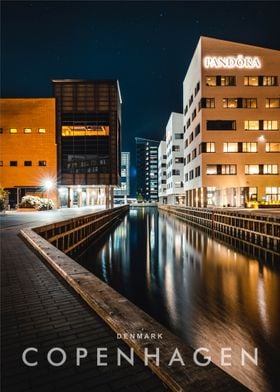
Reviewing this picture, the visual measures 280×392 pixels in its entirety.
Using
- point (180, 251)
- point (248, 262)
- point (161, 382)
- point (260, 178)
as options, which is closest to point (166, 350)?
point (161, 382)

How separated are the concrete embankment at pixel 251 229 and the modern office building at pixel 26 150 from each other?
2816 centimetres

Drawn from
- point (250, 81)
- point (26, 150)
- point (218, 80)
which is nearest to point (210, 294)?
point (26, 150)

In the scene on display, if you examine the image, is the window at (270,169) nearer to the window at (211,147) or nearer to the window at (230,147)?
the window at (230,147)

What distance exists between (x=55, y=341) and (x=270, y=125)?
53.6 meters

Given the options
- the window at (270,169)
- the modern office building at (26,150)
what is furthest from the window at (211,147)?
the modern office building at (26,150)

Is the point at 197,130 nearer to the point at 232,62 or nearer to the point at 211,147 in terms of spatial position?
the point at 211,147

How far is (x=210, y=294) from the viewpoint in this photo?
12391 millimetres

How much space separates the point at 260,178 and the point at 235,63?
20.8 meters

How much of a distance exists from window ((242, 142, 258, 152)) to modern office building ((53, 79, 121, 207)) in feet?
74.6

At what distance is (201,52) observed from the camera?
49.2 metres

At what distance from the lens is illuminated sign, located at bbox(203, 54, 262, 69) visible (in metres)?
49.6

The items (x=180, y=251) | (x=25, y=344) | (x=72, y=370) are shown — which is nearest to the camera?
(x=72, y=370)

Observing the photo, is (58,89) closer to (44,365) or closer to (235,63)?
(235,63)

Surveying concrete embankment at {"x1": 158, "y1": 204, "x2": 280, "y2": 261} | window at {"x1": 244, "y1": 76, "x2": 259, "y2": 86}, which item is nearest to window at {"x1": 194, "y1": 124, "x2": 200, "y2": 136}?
window at {"x1": 244, "y1": 76, "x2": 259, "y2": 86}
